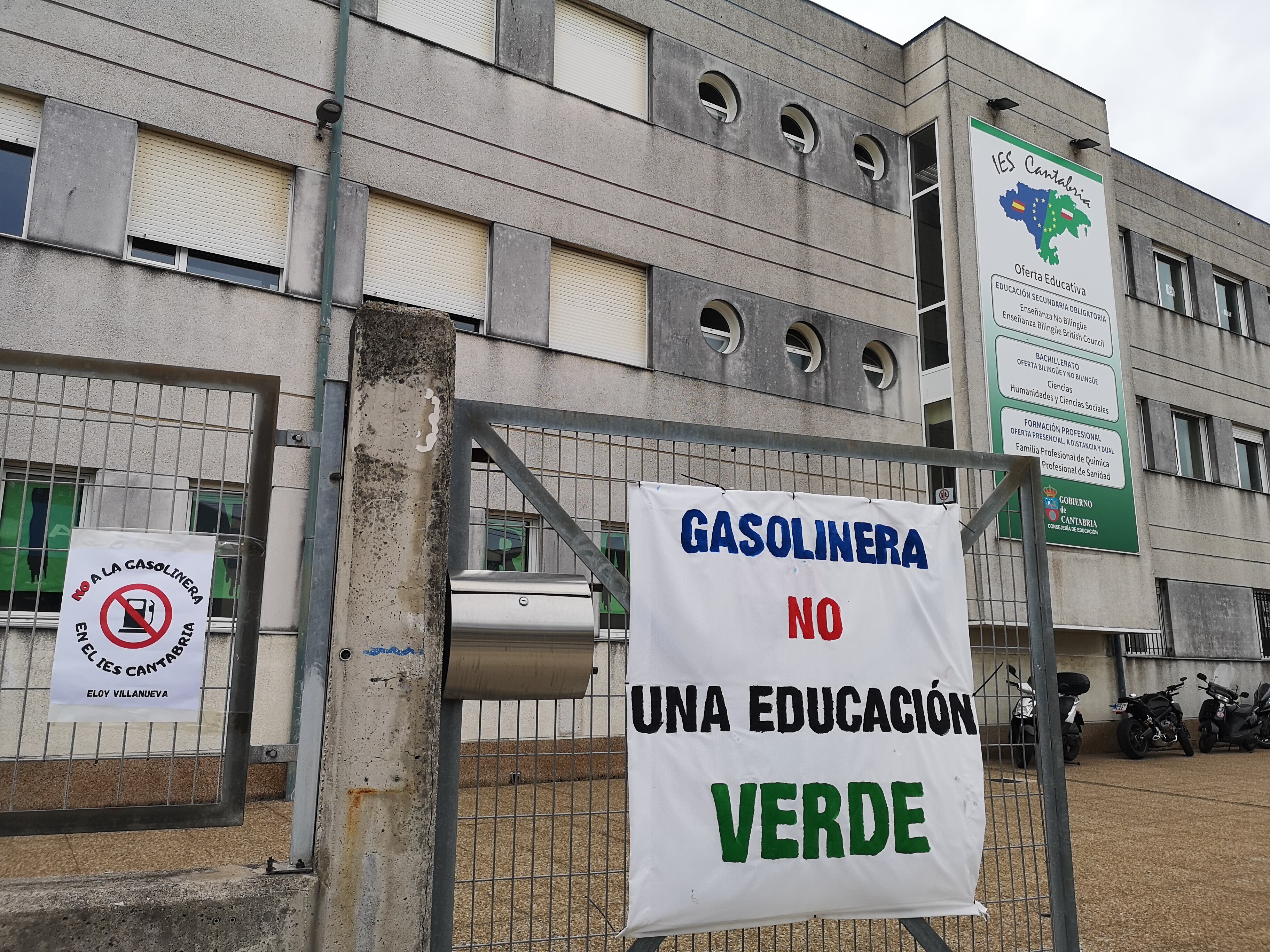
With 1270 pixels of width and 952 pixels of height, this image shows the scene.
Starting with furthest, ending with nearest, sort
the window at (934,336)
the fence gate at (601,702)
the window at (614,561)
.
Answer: the window at (934,336) < the window at (614,561) < the fence gate at (601,702)

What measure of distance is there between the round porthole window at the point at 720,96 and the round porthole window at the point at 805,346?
2.94 m

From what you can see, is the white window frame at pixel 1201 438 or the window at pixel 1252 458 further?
the window at pixel 1252 458

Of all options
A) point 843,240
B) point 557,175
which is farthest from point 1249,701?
point 557,175

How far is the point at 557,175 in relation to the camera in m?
11.4

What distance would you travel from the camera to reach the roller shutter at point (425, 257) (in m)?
10.2

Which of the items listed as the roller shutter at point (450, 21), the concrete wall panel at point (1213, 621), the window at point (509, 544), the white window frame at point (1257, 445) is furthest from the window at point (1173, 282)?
the window at point (509, 544)

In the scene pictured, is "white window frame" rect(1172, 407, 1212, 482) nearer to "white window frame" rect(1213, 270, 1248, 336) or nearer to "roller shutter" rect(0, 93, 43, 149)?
"white window frame" rect(1213, 270, 1248, 336)

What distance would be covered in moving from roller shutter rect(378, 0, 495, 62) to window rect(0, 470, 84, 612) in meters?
9.23

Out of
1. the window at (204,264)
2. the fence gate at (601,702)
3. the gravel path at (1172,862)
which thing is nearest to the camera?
the fence gate at (601,702)

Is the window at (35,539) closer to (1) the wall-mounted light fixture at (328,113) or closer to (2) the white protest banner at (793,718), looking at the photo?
(2) the white protest banner at (793,718)

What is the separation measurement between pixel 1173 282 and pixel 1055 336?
640 centimetres

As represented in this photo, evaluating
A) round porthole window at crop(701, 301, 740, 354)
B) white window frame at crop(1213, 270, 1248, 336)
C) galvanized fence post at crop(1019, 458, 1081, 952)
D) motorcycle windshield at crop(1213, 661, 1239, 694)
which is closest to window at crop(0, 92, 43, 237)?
round porthole window at crop(701, 301, 740, 354)

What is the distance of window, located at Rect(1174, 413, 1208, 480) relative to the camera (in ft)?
58.6

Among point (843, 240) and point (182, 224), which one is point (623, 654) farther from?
point (843, 240)
